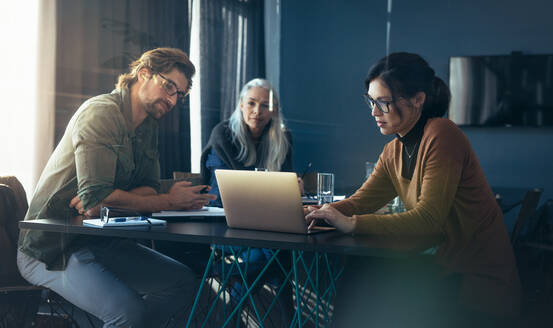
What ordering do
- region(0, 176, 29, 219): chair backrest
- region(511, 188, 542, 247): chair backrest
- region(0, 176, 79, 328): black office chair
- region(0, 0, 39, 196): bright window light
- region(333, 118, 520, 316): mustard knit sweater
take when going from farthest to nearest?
1. region(0, 0, 39, 196): bright window light
2. region(511, 188, 542, 247): chair backrest
3. region(0, 176, 29, 219): chair backrest
4. region(0, 176, 79, 328): black office chair
5. region(333, 118, 520, 316): mustard knit sweater

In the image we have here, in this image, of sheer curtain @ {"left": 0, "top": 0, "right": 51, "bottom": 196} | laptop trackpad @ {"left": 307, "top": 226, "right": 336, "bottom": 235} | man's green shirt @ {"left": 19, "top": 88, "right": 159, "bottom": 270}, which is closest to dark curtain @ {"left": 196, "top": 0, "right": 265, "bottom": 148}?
sheer curtain @ {"left": 0, "top": 0, "right": 51, "bottom": 196}

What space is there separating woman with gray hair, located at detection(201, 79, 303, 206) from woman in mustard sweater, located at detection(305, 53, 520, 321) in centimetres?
147

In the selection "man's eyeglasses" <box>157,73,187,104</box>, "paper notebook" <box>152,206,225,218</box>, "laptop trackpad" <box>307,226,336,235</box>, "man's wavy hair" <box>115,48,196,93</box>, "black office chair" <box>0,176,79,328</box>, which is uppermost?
"man's wavy hair" <box>115,48,196,93</box>

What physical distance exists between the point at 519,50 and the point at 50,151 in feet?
12.2

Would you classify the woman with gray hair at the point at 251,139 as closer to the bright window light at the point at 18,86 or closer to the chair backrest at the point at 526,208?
the bright window light at the point at 18,86

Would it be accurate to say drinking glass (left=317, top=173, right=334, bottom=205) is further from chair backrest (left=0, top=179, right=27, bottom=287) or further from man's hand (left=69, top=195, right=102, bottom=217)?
chair backrest (left=0, top=179, right=27, bottom=287)

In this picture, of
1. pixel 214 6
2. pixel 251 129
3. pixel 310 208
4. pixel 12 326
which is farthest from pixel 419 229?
pixel 214 6

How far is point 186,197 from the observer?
1.91m

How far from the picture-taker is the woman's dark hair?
5.32ft

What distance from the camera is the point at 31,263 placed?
5.69 feet

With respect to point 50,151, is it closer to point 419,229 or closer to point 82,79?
point 82,79

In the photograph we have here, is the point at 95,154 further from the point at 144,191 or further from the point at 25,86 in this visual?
the point at 25,86

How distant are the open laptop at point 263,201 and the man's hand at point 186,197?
1.28ft

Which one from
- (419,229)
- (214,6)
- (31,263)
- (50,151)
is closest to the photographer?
(419,229)
